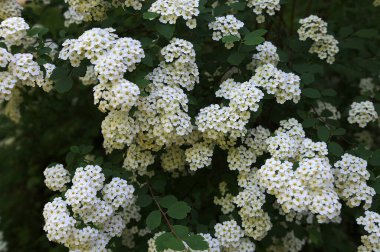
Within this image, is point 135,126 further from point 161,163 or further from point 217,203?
point 217,203

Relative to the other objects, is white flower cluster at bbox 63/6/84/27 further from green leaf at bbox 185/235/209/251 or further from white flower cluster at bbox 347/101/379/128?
white flower cluster at bbox 347/101/379/128

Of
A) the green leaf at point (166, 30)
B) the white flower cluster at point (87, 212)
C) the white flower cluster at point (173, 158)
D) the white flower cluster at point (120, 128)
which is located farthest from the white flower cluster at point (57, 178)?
the green leaf at point (166, 30)

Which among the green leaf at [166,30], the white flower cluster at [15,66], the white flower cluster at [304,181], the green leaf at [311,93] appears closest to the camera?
the white flower cluster at [304,181]

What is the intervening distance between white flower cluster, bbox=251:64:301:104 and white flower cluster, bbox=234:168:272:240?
58cm

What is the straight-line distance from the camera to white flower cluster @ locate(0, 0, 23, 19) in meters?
3.46

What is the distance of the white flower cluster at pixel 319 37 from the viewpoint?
3.55 meters

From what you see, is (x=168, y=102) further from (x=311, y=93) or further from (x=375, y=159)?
(x=375, y=159)

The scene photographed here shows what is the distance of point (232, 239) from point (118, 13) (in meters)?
1.91

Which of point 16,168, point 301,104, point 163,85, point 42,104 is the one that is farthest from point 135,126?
point 16,168

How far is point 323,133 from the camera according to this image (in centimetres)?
314

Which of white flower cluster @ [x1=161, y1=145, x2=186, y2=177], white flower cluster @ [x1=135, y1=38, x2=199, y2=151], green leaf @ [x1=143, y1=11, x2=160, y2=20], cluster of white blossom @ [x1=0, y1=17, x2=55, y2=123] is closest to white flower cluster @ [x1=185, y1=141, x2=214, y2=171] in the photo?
white flower cluster @ [x1=135, y1=38, x2=199, y2=151]

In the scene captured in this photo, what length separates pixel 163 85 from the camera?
3061 mm

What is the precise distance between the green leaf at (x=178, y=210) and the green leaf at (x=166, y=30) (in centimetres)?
113

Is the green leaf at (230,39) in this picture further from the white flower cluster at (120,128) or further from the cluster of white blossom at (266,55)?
the white flower cluster at (120,128)
